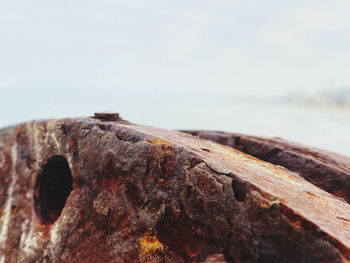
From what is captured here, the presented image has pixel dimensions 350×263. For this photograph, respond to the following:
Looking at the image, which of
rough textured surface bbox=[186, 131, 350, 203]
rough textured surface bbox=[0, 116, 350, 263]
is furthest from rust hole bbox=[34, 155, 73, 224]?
rough textured surface bbox=[186, 131, 350, 203]

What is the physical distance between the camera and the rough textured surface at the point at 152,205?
1845mm

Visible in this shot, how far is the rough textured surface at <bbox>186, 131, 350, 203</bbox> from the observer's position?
3.00m

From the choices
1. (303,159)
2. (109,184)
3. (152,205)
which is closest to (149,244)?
(152,205)

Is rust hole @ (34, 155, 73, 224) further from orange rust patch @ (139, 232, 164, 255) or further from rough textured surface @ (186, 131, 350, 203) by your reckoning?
rough textured surface @ (186, 131, 350, 203)

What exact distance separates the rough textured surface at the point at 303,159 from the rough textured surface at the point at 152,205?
0.57 metres

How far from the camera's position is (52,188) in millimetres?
3260

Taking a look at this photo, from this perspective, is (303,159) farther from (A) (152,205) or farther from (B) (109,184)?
(B) (109,184)

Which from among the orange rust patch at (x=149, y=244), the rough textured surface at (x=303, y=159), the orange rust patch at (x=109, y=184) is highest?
the rough textured surface at (x=303, y=159)

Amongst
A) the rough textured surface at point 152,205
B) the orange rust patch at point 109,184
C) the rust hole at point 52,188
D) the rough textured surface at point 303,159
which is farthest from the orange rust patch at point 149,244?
the rough textured surface at point 303,159

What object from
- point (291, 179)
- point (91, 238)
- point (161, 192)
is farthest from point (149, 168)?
point (291, 179)

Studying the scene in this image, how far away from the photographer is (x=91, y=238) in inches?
102

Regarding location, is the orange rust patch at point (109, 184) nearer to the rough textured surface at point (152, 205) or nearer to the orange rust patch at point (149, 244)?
the rough textured surface at point (152, 205)

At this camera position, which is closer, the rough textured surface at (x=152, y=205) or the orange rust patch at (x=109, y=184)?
the rough textured surface at (x=152, y=205)

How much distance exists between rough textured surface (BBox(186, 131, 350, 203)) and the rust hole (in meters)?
1.54
